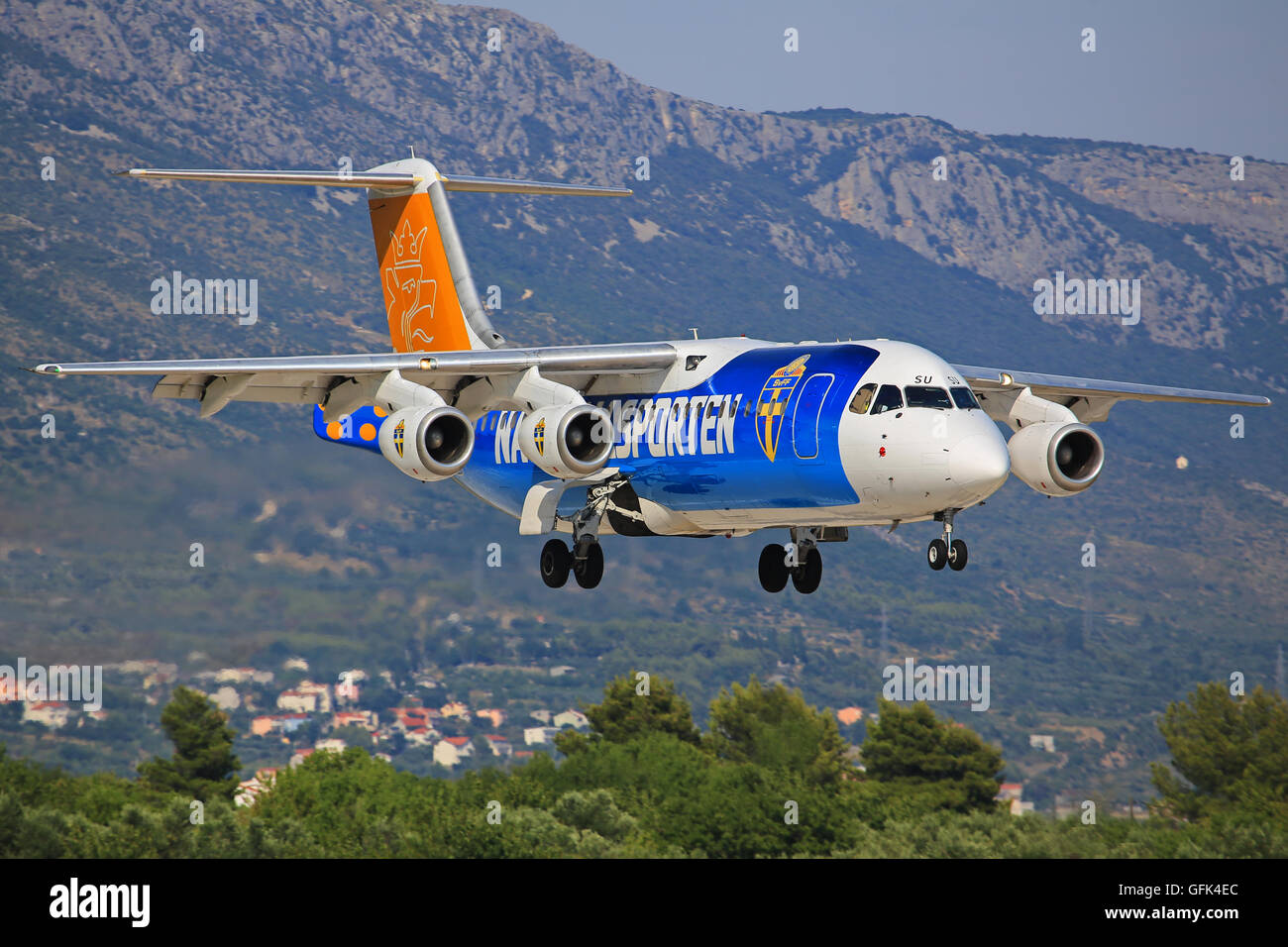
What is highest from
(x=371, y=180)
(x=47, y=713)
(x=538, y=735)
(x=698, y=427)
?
(x=371, y=180)

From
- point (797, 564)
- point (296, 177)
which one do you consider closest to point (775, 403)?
point (797, 564)

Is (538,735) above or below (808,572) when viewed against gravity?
below

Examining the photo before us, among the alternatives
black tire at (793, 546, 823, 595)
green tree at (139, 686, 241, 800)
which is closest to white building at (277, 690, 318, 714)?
green tree at (139, 686, 241, 800)

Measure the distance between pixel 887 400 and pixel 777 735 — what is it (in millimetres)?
53296

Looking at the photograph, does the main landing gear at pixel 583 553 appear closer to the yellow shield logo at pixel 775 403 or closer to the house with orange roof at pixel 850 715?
the yellow shield logo at pixel 775 403

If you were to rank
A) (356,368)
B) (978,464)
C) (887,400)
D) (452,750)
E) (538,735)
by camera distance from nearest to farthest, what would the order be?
(978,464) < (887,400) < (356,368) < (538,735) < (452,750)

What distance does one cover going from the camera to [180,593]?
176 feet

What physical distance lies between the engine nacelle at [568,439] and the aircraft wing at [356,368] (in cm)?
109

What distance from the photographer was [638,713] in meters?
73.2

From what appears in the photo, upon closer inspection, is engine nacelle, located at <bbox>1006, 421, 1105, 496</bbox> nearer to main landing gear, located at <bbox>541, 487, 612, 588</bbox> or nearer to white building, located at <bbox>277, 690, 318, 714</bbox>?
main landing gear, located at <bbox>541, 487, 612, 588</bbox>

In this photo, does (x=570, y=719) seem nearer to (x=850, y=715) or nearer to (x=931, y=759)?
(x=850, y=715)

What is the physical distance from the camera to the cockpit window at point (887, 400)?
709 inches

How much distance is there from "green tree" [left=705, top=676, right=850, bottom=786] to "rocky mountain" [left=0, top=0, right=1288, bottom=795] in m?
4.75
